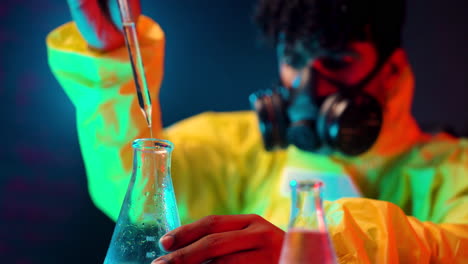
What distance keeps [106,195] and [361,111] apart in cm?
73

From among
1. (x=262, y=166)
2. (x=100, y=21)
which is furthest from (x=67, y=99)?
(x=262, y=166)

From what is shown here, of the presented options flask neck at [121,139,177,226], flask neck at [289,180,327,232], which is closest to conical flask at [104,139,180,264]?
flask neck at [121,139,177,226]

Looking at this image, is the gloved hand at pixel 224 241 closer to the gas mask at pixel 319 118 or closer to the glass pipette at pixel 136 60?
the glass pipette at pixel 136 60

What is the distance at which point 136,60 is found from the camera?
2.66 ft

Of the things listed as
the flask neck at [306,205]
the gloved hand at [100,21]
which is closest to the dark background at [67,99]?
the gloved hand at [100,21]

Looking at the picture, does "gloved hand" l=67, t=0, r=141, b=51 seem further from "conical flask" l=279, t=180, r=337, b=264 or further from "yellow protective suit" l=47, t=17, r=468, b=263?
"conical flask" l=279, t=180, r=337, b=264

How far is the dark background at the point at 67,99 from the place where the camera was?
1.35 m

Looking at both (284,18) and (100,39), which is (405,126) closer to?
(284,18)

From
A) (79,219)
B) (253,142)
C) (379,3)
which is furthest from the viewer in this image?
(253,142)

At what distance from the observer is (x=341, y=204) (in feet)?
2.85

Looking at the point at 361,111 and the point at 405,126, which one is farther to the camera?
the point at 405,126

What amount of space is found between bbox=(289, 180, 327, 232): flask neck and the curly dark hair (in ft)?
2.93

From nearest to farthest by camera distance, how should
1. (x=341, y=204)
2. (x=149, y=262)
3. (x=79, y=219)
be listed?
1. (x=149, y=262)
2. (x=341, y=204)
3. (x=79, y=219)

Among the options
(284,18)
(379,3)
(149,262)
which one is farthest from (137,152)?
(379,3)
